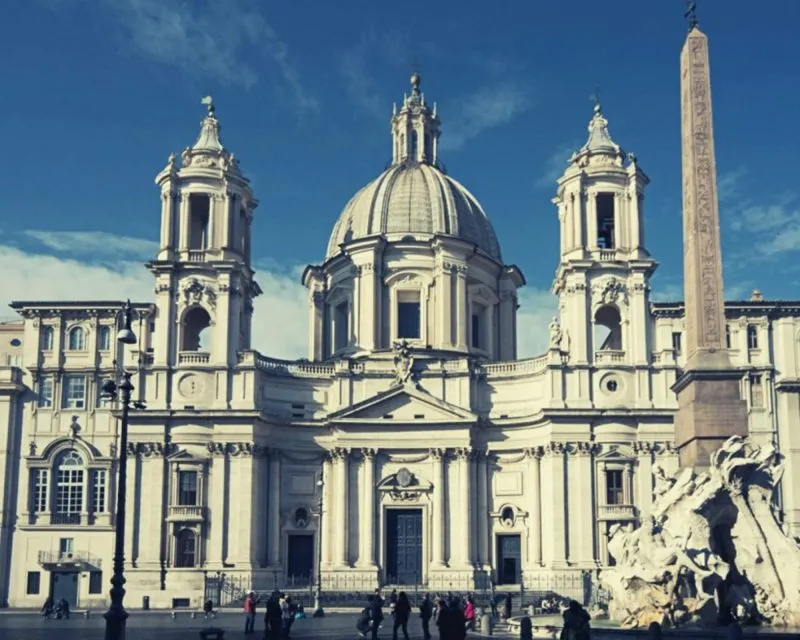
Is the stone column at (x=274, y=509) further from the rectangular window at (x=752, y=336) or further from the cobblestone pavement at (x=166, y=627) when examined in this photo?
the rectangular window at (x=752, y=336)

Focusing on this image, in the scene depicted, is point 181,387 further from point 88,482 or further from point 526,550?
point 526,550

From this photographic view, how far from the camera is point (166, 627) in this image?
4006 cm

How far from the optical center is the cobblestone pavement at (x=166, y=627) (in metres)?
34.9

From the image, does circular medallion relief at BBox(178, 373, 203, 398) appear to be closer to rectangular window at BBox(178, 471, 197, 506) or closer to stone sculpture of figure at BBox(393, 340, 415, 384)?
rectangular window at BBox(178, 471, 197, 506)

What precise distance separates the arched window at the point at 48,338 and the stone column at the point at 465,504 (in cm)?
2302

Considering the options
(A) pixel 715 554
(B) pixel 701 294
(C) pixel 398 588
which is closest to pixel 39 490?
(C) pixel 398 588

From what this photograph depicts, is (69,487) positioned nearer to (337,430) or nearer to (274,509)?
(274,509)

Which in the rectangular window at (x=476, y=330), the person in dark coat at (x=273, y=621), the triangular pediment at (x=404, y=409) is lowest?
the person in dark coat at (x=273, y=621)

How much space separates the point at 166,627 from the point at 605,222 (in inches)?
1447

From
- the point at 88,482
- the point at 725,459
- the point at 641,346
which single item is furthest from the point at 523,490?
the point at 725,459

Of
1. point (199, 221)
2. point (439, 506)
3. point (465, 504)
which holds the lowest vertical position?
point (439, 506)

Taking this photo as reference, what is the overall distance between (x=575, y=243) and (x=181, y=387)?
2310 cm

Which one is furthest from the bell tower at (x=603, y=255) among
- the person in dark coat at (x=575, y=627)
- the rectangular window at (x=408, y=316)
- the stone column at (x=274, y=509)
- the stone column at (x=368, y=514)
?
the person in dark coat at (x=575, y=627)

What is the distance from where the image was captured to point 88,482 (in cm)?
6047
